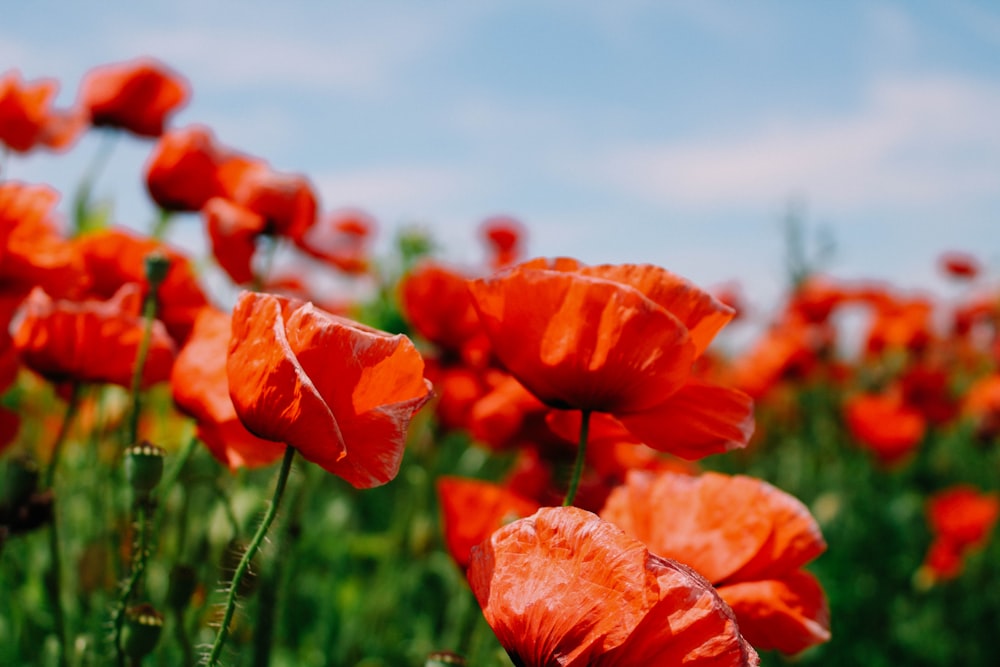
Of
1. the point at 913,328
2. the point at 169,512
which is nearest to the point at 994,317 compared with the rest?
the point at 913,328

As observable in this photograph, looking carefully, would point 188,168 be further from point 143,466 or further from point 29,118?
point 143,466

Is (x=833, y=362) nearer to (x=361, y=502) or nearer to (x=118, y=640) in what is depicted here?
(x=361, y=502)

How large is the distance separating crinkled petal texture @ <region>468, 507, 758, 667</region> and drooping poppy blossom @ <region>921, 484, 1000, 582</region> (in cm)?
345

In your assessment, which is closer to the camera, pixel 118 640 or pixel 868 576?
pixel 118 640

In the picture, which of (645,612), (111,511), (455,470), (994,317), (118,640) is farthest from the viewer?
(994,317)

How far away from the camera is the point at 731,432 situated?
Result: 102 cm

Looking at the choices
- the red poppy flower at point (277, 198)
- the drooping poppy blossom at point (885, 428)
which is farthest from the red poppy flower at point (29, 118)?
the drooping poppy blossom at point (885, 428)

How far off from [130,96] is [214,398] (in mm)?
1760

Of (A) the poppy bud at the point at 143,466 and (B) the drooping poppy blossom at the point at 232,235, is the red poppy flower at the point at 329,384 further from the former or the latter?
(B) the drooping poppy blossom at the point at 232,235

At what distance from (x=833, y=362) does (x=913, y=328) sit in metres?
0.42

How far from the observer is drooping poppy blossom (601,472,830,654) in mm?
997

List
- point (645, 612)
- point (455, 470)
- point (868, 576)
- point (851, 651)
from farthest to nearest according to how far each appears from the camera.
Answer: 1. point (868, 576)
2. point (455, 470)
3. point (851, 651)
4. point (645, 612)

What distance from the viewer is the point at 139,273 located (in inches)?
63.6

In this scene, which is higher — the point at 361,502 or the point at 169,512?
the point at 169,512
